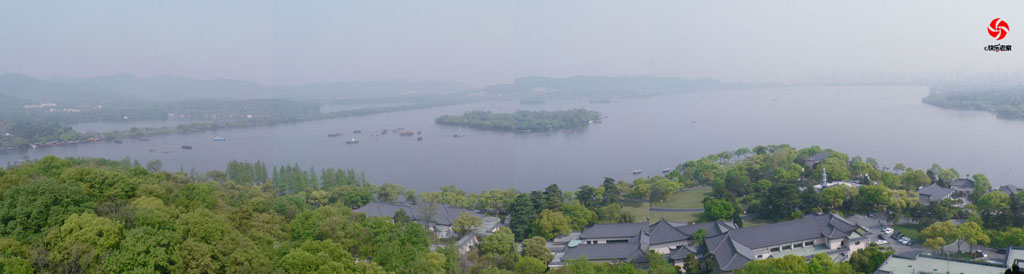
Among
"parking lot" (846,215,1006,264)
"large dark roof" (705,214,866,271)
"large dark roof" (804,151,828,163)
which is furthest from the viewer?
"large dark roof" (804,151,828,163)

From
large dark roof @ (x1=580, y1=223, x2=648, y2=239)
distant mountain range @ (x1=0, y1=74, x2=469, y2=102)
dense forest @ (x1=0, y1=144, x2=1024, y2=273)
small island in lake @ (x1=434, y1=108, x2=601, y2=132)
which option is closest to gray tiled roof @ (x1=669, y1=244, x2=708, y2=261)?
dense forest @ (x1=0, y1=144, x2=1024, y2=273)

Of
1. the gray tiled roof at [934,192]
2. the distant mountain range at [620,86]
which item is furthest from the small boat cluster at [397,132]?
the gray tiled roof at [934,192]

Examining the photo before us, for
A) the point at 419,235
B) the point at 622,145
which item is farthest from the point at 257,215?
the point at 622,145

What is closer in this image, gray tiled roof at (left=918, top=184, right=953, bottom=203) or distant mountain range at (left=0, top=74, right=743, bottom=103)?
gray tiled roof at (left=918, top=184, right=953, bottom=203)

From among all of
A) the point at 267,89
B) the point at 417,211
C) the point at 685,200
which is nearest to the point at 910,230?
the point at 685,200

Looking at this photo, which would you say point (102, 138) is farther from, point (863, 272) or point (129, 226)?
point (863, 272)

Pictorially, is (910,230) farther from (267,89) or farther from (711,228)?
(267,89)

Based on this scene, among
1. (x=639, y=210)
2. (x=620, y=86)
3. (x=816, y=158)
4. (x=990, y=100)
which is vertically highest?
(x=620, y=86)

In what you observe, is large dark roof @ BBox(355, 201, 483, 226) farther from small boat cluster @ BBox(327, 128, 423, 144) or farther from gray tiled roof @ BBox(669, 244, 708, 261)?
small boat cluster @ BBox(327, 128, 423, 144)
